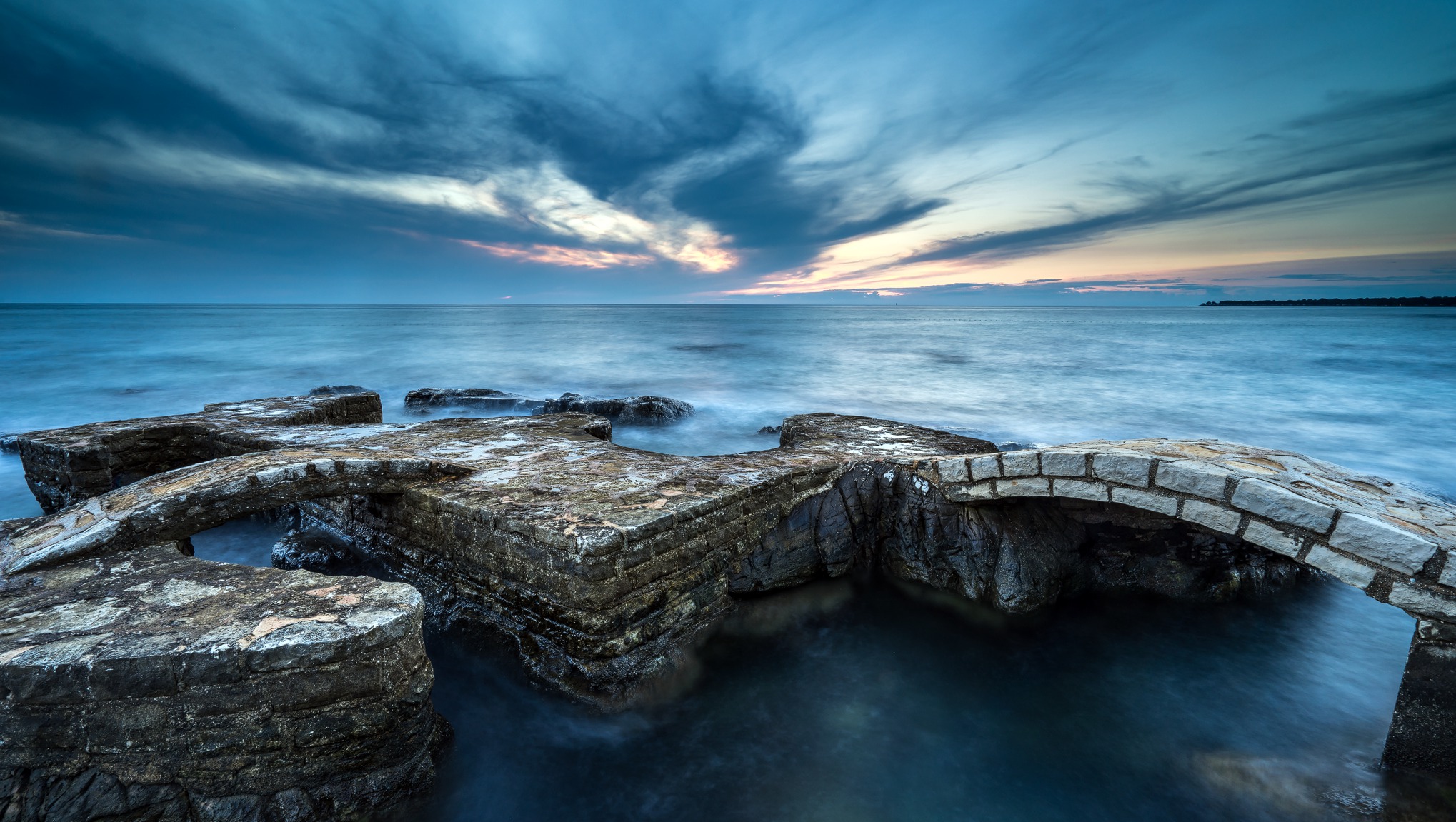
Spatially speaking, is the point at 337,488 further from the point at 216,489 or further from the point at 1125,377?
the point at 1125,377

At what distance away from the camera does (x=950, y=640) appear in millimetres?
4676

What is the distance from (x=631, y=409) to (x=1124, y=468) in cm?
926

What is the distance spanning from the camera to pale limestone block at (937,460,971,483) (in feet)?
15.6

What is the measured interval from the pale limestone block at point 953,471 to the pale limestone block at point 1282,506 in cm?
169

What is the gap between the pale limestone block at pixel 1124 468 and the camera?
3.88 meters

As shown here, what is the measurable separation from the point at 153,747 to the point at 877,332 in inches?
1947

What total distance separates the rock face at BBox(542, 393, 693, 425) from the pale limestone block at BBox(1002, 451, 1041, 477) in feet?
26.7

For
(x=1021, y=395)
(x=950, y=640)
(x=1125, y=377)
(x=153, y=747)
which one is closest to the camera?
(x=153, y=747)

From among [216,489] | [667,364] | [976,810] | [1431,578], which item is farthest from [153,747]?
[667,364]

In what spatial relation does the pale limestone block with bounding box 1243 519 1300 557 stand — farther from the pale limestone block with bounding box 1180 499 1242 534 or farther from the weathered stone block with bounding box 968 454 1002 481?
the weathered stone block with bounding box 968 454 1002 481

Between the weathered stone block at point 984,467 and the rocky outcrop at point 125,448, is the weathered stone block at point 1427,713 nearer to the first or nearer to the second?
the weathered stone block at point 984,467

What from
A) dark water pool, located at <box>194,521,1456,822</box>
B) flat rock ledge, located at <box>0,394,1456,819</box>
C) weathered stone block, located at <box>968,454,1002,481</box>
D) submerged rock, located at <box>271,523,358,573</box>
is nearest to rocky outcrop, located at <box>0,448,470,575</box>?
flat rock ledge, located at <box>0,394,1456,819</box>

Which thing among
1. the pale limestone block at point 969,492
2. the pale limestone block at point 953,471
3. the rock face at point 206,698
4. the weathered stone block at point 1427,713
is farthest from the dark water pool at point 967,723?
the pale limestone block at point 953,471

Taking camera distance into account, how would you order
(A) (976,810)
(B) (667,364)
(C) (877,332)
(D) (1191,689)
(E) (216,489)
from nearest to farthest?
(A) (976,810) → (E) (216,489) → (D) (1191,689) → (B) (667,364) → (C) (877,332)
